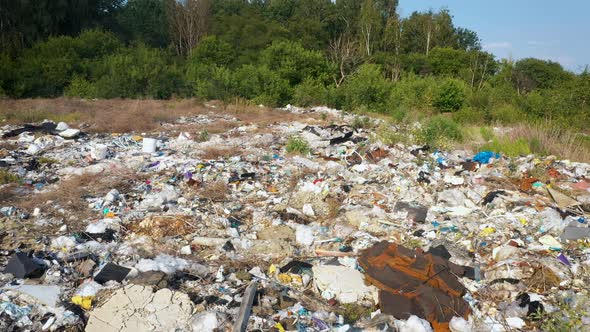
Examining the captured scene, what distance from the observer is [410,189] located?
5.21m

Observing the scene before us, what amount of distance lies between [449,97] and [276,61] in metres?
7.03

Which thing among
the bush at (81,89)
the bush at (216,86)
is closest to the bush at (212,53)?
the bush at (216,86)

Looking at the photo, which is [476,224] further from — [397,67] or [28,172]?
[397,67]

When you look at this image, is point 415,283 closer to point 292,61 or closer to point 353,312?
point 353,312

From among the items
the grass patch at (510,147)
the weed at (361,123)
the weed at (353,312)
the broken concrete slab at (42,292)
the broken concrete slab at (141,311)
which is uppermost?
the weed at (361,123)

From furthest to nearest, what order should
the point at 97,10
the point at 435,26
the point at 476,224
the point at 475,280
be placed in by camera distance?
the point at 435,26 < the point at 97,10 < the point at 476,224 < the point at 475,280

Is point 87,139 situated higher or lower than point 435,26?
lower

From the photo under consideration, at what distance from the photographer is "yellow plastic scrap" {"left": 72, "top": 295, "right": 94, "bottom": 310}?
286cm

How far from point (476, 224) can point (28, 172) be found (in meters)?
5.65

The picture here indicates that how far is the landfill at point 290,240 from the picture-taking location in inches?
113

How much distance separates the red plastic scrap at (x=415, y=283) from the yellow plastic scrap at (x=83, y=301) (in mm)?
1996

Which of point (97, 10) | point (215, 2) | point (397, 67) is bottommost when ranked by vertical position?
point (397, 67)

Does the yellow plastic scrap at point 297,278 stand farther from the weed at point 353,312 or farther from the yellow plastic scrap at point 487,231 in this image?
the yellow plastic scrap at point 487,231

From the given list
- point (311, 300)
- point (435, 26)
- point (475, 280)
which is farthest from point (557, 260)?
point (435, 26)
